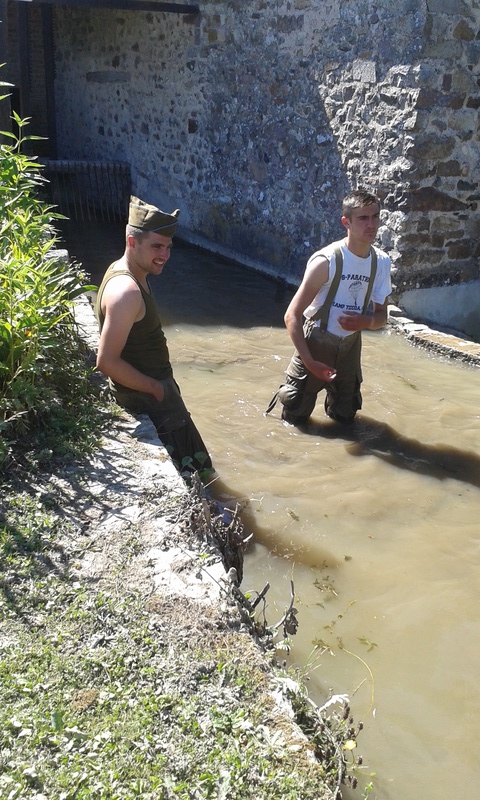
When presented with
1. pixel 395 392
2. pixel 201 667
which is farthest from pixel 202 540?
pixel 395 392

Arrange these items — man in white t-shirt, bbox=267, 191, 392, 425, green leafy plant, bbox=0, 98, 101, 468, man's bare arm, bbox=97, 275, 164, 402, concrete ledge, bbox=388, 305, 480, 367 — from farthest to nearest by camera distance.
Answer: concrete ledge, bbox=388, 305, 480, 367, man in white t-shirt, bbox=267, 191, 392, 425, man's bare arm, bbox=97, 275, 164, 402, green leafy plant, bbox=0, 98, 101, 468

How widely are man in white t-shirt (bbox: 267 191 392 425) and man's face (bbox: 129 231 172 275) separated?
115cm

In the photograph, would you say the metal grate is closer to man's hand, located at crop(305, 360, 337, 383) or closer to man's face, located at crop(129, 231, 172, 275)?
man's hand, located at crop(305, 360, 337, 383)

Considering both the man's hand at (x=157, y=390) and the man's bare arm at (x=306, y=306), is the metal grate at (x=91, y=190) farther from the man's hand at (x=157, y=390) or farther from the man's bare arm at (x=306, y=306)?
the man's hand at (x=157, y=390)

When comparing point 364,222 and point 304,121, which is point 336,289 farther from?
point 304,121

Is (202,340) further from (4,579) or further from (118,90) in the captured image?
(118,90)

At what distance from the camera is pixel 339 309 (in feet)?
14.7

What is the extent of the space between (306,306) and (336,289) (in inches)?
8.5

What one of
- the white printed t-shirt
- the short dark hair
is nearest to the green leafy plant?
the white printed t-shirt

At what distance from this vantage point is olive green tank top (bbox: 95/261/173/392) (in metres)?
3.41

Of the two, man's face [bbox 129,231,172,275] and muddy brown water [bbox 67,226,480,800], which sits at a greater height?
man's face [bbox 129,231,172,275]

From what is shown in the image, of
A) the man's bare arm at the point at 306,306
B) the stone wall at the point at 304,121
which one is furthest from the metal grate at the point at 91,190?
the man's bare arm at the point at 306,306

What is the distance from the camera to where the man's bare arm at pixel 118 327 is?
3.22 meters

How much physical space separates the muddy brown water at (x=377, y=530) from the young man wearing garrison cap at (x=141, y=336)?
0.71 m
